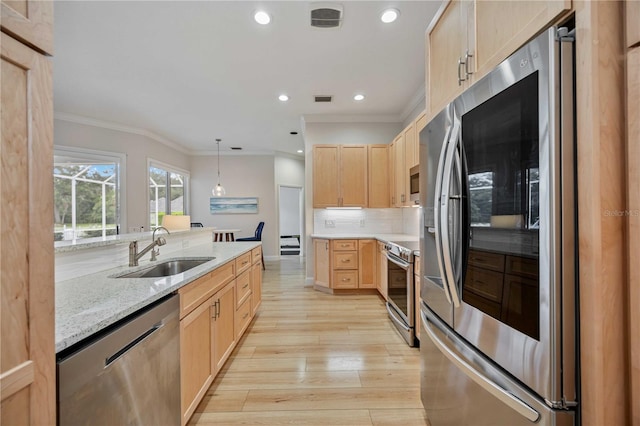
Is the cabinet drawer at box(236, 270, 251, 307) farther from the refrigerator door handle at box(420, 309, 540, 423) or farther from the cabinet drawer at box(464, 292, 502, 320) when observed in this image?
the cabinet drawer at box(464, 292, 502, 320)

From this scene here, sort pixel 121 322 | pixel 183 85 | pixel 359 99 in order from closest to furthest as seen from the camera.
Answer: pixel 121 322
pixel 183 85
pixel 359 99

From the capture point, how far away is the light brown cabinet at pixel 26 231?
0.58m

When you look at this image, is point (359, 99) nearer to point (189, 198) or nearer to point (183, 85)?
point (183, 85)

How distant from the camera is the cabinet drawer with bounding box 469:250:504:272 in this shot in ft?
3.11

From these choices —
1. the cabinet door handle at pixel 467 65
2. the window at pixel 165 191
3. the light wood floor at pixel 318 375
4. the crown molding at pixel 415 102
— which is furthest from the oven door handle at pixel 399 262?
the window at pixel 165 191

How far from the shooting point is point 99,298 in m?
1.19

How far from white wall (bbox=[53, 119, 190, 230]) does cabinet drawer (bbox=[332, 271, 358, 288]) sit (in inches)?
170

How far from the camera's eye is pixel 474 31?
1.18 meters

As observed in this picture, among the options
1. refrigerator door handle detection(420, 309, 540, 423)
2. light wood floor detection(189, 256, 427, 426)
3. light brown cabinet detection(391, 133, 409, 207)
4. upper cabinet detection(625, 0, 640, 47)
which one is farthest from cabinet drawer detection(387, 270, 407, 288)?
upper cabinet detection(625, 0, 640, 47)

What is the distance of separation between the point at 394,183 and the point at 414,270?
77.1 inches

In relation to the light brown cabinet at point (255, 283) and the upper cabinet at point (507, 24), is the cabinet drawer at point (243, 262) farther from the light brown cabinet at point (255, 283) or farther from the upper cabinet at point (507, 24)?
the upper cabinet at point (507, 24)

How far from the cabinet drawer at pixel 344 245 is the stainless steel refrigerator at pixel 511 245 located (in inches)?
106

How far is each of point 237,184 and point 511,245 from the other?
24.2 feet

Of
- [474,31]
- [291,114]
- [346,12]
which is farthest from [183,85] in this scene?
[474,31]
